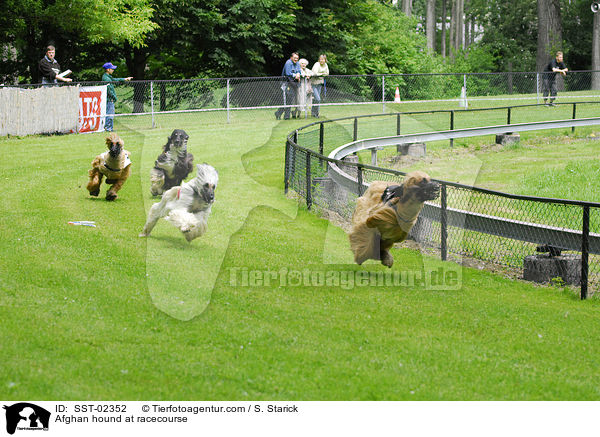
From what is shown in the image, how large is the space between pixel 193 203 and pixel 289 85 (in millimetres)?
16626

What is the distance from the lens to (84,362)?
5340mm

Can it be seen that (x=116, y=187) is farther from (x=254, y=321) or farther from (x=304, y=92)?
(x=304, y=92)

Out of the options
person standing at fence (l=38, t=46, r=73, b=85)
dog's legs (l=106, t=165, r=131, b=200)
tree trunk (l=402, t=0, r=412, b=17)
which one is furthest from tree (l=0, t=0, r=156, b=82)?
tree trunk (l=402, t=0, r=412, b=17)

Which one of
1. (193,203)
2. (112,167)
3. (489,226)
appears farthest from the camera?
(112,167)

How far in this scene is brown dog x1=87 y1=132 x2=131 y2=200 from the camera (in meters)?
11.2

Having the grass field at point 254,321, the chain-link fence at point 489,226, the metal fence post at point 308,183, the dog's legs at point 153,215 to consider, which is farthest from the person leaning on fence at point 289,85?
the dog's legs at point 153,215

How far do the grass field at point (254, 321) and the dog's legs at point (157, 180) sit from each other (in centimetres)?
95

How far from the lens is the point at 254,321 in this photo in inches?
255

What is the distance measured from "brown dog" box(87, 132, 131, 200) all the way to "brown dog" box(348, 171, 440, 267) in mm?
4601

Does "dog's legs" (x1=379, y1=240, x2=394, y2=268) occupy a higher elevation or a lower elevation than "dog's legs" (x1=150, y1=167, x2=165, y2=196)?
lower

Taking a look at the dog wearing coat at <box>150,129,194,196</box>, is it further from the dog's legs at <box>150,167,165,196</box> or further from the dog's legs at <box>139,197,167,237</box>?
the dog's legs at <box>139,197,167,237</box>

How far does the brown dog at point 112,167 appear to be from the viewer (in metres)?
11.2

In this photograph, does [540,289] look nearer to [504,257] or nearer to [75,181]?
[504,257]
